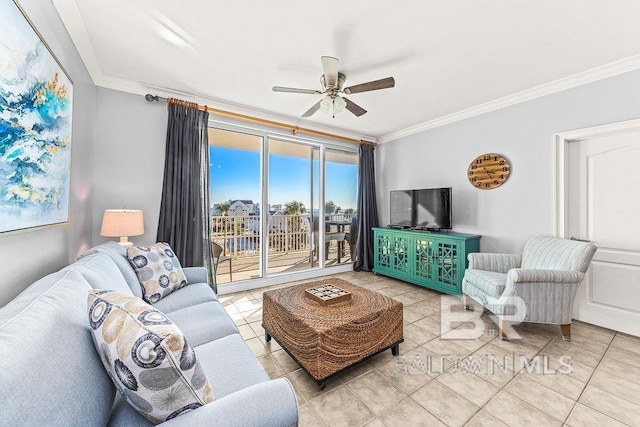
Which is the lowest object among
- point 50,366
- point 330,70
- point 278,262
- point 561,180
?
point 278,262

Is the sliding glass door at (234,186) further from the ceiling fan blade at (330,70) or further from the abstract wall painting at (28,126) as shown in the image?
the abstract wall painting at (28,126)

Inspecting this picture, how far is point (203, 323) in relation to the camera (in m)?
1.58

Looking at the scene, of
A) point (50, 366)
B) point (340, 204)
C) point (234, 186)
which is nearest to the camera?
point (50, 366)

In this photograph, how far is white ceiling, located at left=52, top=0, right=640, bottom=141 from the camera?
5.81ft

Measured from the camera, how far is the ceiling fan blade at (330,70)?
6.78ft

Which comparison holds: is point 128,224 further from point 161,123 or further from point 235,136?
point 235,136

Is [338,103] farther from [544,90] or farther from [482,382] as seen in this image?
[482,382]

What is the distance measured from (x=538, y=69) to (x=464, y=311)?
257 centimetres

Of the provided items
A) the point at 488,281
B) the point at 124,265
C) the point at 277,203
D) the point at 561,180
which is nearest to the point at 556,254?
the point at 488,281

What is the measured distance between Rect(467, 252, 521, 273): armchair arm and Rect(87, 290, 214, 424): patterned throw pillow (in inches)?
115

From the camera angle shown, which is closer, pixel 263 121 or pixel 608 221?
pixel 608 221

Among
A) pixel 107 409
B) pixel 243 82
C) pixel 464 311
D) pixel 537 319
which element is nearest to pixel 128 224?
pixel 243 82

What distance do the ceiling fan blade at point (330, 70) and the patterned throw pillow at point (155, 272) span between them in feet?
6.80

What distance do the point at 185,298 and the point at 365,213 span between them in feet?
10.9
